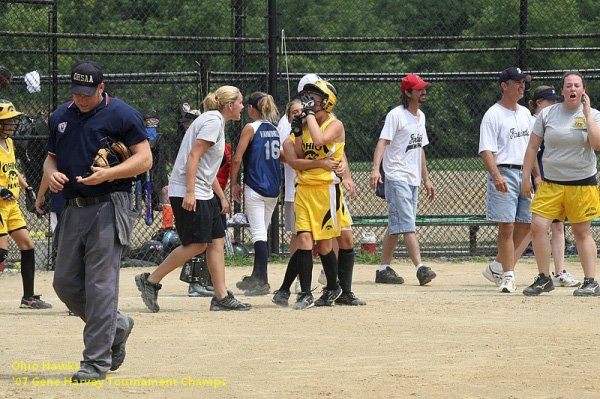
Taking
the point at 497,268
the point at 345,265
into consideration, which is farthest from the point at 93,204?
the point at 497,268

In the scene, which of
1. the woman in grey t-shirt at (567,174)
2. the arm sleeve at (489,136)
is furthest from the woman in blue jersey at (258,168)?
the woman in grey t-shirt at (567,174)

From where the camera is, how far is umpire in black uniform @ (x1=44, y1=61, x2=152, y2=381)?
17.3ft

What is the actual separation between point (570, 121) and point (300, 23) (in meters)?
10.6

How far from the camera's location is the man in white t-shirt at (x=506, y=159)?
895 cm

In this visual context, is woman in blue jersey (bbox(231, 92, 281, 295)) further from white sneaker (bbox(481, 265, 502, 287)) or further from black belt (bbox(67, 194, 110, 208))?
black belt (bbox(67, 194, 110, 208))

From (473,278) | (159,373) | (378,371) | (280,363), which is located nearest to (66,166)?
(159,373)

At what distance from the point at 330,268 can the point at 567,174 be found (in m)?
2.30

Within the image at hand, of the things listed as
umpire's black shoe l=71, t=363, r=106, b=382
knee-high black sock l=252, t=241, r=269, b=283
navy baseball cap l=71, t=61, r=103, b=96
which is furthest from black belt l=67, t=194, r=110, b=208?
knee-high black sock l=252, t=241, r=269, b=283

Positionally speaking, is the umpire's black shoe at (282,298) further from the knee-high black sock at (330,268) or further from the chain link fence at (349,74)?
the chain link fence at (349,74)

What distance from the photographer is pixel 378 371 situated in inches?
215

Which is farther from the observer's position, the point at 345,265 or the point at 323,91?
the point at 345,265

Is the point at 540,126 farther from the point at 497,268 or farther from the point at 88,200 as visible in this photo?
the point at 88,200

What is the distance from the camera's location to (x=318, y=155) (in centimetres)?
779

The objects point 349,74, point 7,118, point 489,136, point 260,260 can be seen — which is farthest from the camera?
point 349,74
